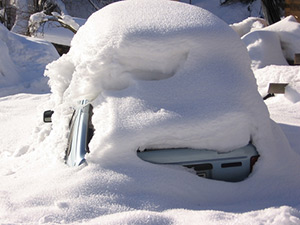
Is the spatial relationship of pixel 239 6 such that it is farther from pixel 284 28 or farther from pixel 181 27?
pixel 181 27

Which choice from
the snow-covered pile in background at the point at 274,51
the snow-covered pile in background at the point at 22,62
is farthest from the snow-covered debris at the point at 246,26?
the snow-covered pile in background at the point at 22,62

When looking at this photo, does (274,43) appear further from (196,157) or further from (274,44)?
(196,157)

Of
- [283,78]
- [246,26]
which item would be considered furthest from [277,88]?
[246,26]

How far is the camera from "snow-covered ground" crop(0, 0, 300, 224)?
252cm

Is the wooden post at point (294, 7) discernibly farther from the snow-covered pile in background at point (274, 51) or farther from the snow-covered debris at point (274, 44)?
the snow-covered debris at point (274, 44)

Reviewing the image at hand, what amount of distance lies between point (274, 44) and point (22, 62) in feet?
22.8

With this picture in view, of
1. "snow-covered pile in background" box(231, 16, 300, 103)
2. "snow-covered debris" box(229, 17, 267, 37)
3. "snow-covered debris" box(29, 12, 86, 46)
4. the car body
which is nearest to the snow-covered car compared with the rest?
the car body

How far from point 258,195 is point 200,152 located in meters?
0.51

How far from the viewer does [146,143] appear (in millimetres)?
2889

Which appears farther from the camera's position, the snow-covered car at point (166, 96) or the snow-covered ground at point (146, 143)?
the snow-covered car at point (166, 96)

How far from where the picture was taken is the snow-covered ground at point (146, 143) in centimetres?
252

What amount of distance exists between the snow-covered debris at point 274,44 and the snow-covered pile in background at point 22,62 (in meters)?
5.26

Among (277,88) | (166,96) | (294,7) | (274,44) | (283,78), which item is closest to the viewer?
(166,96)

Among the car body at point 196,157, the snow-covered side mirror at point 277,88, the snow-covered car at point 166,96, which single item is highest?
the snow-covered car at point 166,96
